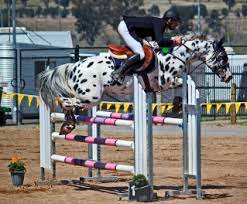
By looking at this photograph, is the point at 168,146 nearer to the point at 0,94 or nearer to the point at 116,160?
the point at 116,160

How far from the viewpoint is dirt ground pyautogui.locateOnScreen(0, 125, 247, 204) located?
14703mm

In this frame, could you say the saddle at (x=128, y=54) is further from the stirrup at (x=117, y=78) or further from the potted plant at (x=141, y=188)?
the potted plant at (x=141, y=188)

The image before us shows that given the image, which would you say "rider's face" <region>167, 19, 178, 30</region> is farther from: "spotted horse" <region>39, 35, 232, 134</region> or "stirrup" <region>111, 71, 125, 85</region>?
"stirrup" <region>111, 71, 125, 85</region>

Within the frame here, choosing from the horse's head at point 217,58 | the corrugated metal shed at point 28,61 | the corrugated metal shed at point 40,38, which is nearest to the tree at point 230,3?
the corrugated metal shed at point 40,38

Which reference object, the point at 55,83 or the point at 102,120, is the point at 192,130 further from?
the point at 55,83

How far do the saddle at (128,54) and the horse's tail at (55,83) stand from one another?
0.83m


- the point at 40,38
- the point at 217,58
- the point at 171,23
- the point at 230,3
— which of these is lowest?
the point at 217,58

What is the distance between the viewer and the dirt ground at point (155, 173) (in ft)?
48.2

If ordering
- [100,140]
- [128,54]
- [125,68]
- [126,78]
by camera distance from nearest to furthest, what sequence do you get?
→ 1. [125,68]
2. [126,78]
3. [128,54]
4. [100,140]

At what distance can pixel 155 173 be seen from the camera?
59.2ft

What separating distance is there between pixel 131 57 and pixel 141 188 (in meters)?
1.88

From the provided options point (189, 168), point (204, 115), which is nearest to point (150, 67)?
point (189, 168)

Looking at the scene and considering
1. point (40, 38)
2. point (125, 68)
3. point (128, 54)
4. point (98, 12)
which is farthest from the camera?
point (98, 12)

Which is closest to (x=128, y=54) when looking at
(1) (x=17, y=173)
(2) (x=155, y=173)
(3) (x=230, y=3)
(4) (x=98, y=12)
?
(1) (x=17, y=173)
